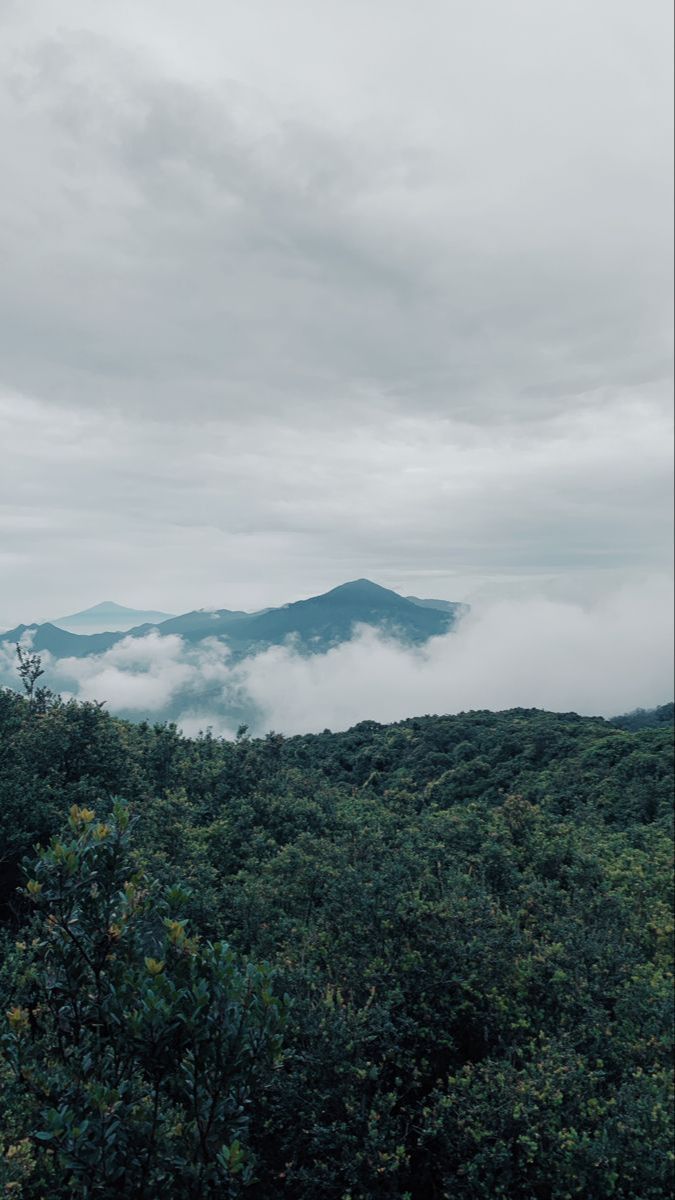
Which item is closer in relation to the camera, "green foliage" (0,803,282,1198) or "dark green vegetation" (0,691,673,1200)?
"green foliage" (0,803,282,1198)

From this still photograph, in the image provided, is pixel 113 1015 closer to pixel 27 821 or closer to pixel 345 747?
pixel 27 821

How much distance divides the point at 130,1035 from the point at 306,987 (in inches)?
398

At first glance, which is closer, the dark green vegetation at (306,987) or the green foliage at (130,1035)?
the green foliage at (130,1035)

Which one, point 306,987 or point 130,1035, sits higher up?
point 130,1035

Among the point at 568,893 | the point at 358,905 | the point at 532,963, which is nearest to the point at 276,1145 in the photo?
the point at 358,905

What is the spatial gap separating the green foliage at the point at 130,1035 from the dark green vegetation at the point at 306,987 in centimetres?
3

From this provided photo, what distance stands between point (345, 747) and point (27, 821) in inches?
2369

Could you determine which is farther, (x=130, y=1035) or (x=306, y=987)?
(x=306, y=987)

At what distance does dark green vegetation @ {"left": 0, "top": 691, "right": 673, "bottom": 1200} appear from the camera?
689 centimetres

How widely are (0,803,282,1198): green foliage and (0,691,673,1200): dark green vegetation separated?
0.03 metres

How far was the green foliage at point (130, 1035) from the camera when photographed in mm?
6504

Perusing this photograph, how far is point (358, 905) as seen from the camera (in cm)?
1847

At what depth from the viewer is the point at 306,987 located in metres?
15.7

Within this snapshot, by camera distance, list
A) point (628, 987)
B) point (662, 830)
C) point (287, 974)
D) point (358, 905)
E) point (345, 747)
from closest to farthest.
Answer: point (287, 974), point (358, 905), point (628, 987), point (662, 830), point (345, 747)
